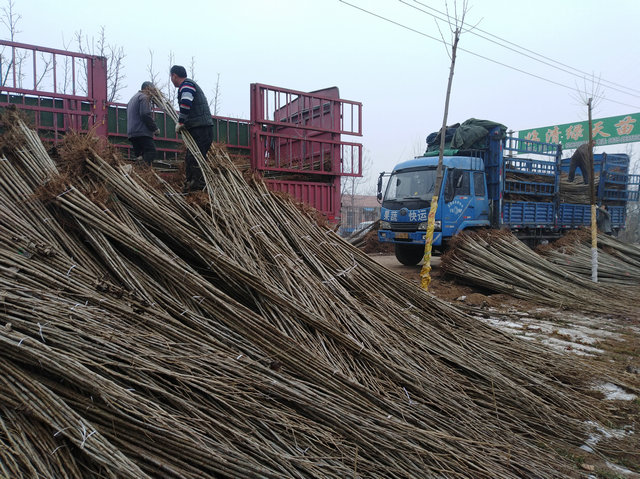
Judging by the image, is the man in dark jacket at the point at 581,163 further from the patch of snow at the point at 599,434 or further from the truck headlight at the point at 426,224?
the patch of snow at the point at 599,434

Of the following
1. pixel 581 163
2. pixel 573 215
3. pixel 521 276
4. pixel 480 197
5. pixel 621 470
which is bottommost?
pixel 621 470

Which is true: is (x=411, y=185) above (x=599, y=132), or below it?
below

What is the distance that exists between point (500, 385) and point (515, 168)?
888 cm

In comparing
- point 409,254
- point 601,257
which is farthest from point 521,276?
point 601,257

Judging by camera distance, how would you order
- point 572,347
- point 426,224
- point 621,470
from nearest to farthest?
point 621,470, point 572,347, point 426,224

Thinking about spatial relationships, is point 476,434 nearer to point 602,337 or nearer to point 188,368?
point 188,368

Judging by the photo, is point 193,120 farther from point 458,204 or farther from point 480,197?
point 480,197

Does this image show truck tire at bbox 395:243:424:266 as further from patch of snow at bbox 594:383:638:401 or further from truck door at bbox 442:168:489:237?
patch of snow at bbox 594:383:638:401

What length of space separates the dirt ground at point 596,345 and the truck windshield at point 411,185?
190cm

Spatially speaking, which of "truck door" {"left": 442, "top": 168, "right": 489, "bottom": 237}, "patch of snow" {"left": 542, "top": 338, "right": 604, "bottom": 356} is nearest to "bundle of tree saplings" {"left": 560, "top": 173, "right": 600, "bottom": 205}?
"truck door" {"left": 442, "top": 168, "right": 489, "bottom": 237}

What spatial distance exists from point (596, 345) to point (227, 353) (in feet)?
15.3

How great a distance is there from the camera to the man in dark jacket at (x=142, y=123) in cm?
506

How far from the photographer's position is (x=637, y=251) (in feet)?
35.9

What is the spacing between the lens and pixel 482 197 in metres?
10.3
